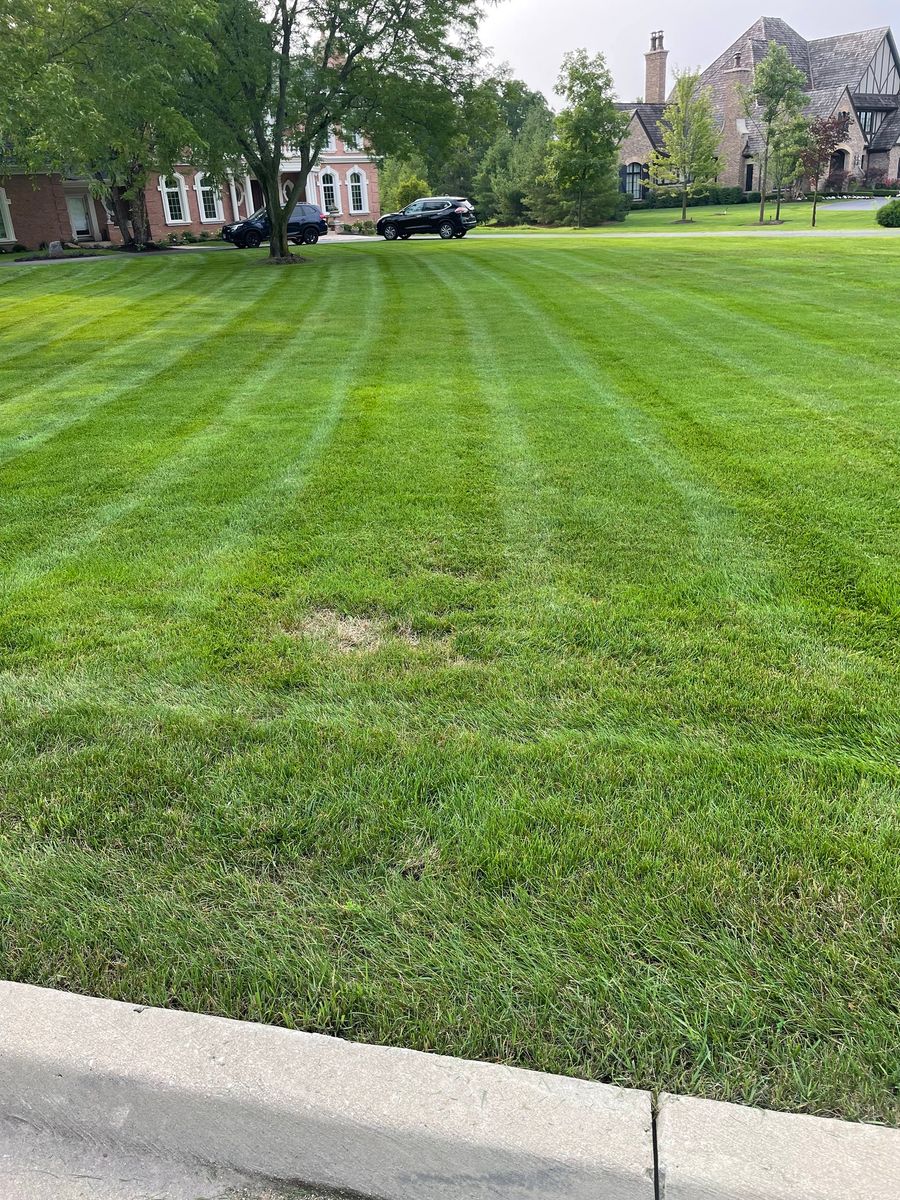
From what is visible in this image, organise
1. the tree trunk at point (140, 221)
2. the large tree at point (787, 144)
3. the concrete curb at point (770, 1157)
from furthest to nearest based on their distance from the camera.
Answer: the large tree at point (787, 144) < the tree trunk at point (140, 221) < the concrete curb at point (770, 1157)

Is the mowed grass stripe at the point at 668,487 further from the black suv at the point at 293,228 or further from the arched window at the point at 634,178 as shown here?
the arched window at the point at 634,178

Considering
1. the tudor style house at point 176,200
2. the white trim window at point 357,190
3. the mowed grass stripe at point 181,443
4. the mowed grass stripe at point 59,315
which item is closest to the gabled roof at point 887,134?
the tudor style house at point 176,200

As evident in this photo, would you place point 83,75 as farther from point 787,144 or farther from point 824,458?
point 787,144

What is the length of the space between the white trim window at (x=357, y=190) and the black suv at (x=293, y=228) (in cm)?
1927

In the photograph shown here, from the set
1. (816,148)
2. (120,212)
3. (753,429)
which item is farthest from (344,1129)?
(816,148)

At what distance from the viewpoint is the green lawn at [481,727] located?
6.32 feet

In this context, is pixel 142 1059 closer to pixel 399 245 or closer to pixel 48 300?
pixel 48 300

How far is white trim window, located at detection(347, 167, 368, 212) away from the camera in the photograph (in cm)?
4772

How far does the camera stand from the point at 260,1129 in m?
1.68

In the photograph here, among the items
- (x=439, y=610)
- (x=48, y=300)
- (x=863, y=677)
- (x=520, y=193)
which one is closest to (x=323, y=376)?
(x=439, y=610)

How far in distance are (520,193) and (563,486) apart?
155ft

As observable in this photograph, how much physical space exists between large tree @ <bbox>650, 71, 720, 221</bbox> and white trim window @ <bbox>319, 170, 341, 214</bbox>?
58.3 feet

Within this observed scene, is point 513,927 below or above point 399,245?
below

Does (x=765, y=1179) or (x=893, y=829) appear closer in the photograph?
(x=765, y=1179)
